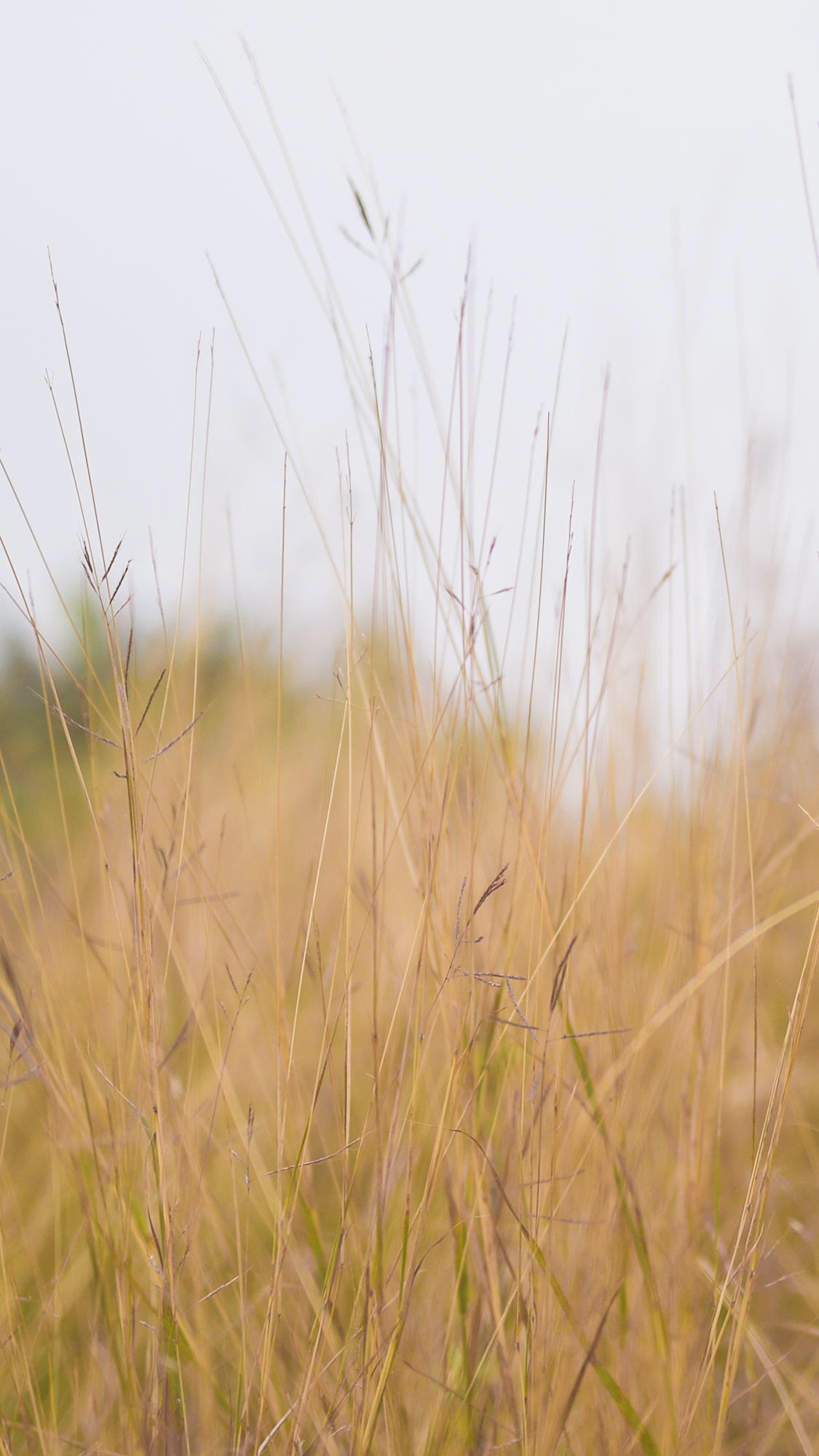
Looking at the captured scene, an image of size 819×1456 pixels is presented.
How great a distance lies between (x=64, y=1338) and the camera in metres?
0.97

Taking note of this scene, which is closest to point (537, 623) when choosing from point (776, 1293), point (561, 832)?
point (561, 832)

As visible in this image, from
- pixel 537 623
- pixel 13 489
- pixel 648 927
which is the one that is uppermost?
pixel 13 489

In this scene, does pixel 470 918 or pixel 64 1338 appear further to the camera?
pixel 64 1338

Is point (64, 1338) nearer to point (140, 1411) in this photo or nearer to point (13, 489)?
point (140, 1411)

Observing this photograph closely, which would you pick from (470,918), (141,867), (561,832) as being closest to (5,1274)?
(141,867)

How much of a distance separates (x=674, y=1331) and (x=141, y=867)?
533mm

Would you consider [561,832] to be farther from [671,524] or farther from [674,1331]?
[674,1331]

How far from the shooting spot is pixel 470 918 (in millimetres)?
621

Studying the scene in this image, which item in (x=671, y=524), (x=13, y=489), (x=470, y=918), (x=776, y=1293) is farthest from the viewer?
(x=776, y=1293)

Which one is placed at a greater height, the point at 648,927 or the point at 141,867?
the point at 141,867

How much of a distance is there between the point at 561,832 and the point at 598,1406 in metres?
0.53

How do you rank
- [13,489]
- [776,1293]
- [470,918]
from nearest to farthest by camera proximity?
[470,918] → [13,489] → [776,1293]

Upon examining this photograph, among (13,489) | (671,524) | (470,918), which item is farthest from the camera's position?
(671,524)

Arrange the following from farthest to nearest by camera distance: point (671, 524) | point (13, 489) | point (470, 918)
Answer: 1. point (671, 524)
2. point (13, 489)
3. point (470, 918)
